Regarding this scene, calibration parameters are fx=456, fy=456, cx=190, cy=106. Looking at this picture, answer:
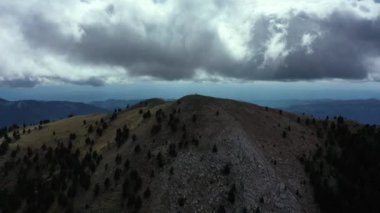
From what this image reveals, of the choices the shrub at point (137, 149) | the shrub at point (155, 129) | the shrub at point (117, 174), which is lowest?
the shrub at point (117, 174)

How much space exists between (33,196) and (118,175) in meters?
14.0

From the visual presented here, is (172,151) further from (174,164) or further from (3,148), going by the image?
(3,148)

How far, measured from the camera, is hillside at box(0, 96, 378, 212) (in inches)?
2404

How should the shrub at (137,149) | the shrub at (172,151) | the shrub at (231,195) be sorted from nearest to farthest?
1. the shrub at (231,195)
2. the shrub at (172,151)
3. the shrub at (137,149)

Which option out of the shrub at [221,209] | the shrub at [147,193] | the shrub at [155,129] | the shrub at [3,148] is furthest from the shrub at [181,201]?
the shrub at [3,148]

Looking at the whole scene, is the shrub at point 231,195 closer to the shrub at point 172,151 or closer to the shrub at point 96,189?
the shrub at point 172,151

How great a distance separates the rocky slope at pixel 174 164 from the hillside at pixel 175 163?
157mm

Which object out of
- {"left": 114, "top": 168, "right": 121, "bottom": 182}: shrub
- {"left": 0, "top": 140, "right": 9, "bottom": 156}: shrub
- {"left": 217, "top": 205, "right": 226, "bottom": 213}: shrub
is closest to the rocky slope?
{"left": 114, "top": 168, "right": 121, "bottom": 182}: shrub

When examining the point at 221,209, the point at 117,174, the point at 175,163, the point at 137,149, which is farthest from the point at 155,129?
the point at 221,209

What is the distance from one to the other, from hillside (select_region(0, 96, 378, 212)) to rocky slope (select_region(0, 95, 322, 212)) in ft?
0.52

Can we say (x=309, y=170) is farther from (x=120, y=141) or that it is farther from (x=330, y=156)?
(x=120, y=141)

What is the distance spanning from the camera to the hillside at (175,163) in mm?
61062

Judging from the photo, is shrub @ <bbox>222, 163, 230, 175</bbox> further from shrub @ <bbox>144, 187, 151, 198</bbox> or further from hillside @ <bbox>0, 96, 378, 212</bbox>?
shrub @ <bbox>144, 187, 151, 198</bbox>

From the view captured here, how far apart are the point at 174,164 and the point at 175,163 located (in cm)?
26
